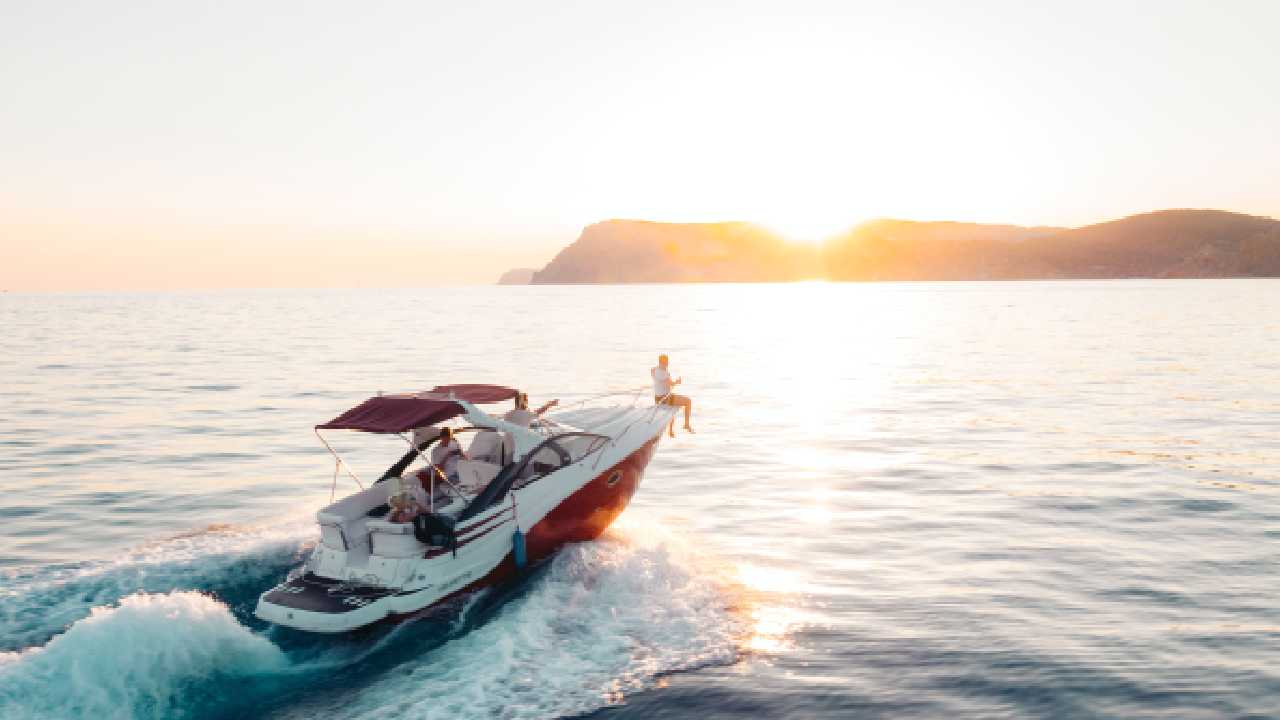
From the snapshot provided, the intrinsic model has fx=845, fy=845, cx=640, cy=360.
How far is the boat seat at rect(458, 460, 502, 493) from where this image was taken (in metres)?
13.0

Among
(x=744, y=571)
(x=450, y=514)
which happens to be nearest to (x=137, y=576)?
(x=450, y=514)

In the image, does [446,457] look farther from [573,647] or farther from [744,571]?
[744,571]

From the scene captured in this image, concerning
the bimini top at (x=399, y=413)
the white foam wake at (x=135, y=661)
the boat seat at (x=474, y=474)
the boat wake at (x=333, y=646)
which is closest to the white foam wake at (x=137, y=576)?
the boat wake at (x=333, y=646)

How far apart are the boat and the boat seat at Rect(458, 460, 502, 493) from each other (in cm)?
2

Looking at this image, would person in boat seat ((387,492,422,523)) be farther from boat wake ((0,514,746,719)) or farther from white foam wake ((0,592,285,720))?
white foam wake ((0,592,285,720))

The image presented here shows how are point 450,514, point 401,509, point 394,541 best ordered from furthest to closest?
point 450,514
point 401,509
point 394,541

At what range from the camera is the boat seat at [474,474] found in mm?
13008

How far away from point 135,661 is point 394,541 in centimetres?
326

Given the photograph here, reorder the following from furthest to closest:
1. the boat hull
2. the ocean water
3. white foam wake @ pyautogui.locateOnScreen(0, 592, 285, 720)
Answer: the boat hull → the ocean water → white foam wake @ pyautogui.locateOnScreen(0, 592, 285, 720)

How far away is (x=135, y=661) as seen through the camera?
9.03m

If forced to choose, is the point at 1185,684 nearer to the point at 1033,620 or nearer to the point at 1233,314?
the point at 1033,620

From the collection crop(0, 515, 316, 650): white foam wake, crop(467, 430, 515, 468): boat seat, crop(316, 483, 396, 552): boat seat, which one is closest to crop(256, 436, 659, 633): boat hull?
crop(316, 483, 396, 552): boat seat

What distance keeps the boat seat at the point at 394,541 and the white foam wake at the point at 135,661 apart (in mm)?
1822

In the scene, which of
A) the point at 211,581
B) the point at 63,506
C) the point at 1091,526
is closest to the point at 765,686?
the point at 211,581
